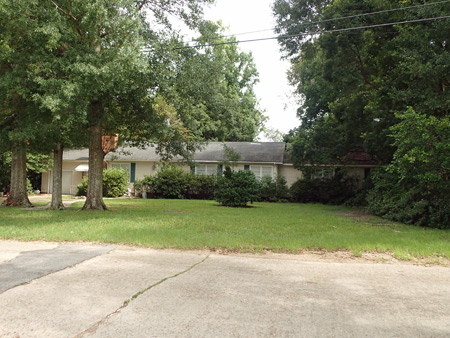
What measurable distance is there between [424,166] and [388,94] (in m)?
4.26

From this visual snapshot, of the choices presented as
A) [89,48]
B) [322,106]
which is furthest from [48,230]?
[322,106]

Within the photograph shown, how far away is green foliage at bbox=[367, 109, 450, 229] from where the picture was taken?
1162cm

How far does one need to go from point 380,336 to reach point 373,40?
1648 cm

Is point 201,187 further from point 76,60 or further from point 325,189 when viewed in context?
point 76,60

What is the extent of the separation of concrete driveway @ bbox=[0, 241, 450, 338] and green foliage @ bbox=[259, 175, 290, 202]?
18.9 m

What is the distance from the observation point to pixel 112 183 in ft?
86.6

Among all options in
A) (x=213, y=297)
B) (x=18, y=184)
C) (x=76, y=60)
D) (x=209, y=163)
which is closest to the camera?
(x=213, y=297)

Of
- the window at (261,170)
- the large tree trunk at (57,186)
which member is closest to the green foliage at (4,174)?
the large tree trunk at (57,186)

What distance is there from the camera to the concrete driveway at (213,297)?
3619mm

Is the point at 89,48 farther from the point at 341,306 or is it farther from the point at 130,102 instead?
the point at 341,306

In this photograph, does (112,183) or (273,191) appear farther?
(112,183)

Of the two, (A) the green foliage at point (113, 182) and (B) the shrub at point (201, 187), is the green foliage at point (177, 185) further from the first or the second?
(A) the green foliage at point (113, 182)

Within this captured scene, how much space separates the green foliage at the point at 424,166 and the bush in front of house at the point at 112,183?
19.2 metres

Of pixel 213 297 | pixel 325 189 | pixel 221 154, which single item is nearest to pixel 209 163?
pixel 221 154
